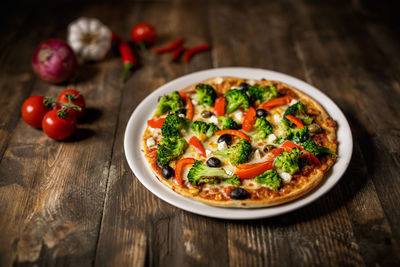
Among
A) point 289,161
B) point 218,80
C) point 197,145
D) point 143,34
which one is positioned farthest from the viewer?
point 143,34

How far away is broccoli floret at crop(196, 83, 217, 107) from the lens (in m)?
4.57

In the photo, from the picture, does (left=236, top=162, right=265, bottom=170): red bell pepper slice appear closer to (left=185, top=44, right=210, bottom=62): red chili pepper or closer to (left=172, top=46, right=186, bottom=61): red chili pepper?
(left=185, top=44, right=210, bottom=62): red chili pepper

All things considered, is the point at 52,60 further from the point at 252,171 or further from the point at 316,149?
the point at 316,149

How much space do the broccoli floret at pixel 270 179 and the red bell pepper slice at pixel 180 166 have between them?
0.75m

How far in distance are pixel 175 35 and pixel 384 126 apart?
401cm

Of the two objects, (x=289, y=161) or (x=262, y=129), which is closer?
(x=289, y=161)

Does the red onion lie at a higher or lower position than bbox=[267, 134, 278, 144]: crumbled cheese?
lower

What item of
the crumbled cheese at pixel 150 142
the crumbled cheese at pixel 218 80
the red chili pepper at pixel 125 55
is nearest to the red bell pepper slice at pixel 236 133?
the crumbled cheese at pixel 150 142

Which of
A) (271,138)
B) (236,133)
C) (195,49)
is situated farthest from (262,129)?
(195,49)

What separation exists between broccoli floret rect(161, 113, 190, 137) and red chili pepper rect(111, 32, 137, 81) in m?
1.89

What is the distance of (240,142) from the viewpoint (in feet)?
12.9

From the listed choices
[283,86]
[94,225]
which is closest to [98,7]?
[283,86]

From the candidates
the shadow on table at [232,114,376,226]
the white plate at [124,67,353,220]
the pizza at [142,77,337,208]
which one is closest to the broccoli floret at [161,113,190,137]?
the pizza at [142,77,337,208]

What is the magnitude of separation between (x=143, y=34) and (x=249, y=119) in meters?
3.03
